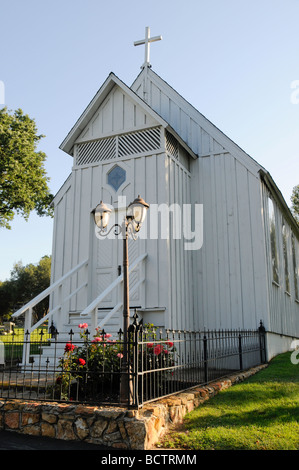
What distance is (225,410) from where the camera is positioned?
6.21 metres

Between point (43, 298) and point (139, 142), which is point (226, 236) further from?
point (43, 298)

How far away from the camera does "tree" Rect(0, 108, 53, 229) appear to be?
20.4m

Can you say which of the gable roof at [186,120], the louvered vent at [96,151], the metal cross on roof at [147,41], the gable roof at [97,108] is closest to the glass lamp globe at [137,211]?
the gable roof at [97,108]

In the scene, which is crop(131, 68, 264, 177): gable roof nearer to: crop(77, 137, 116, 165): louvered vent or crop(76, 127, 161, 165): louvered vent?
crop(76, 127, 161, 165): louvered vent

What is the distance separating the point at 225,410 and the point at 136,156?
7434 millimetres

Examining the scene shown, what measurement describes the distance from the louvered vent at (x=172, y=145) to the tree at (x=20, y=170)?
35.9 ft

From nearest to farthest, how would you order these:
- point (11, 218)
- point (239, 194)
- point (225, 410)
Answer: point (225, 410), point (239, 194), point (11, 218)

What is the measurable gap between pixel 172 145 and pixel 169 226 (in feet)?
8.26

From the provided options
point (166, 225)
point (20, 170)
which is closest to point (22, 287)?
point (20, 170)

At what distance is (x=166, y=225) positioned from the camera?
1084 centimetres

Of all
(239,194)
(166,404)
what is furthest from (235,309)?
(166,404)

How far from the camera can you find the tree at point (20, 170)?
2044 centimetres

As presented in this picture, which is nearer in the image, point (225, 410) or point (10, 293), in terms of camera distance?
point (225, 410)
